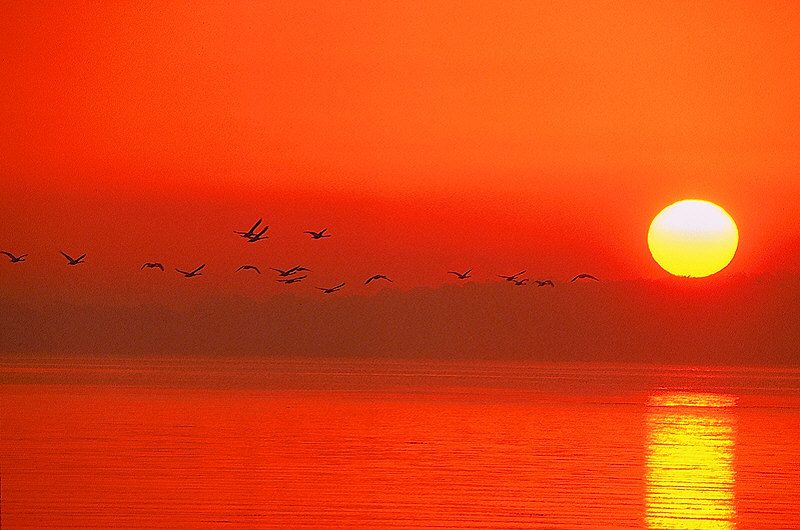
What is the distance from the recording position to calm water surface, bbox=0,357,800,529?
18281 millimetres

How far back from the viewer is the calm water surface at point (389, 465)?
1828 centimetres

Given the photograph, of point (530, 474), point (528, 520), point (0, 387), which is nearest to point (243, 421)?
point (530, 474)

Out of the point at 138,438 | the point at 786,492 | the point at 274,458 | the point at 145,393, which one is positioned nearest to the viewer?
the point at 786,492

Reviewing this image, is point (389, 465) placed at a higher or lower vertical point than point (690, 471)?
lower

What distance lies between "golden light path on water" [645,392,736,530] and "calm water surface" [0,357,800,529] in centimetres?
5

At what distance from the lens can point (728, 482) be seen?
2247 cm

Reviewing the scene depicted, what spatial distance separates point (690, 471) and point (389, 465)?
5.47 m

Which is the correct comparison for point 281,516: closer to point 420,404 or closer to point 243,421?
point 243,421

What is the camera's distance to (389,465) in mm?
24234

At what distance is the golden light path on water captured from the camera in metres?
18.3

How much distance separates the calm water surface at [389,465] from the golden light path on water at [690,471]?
5 centimetres

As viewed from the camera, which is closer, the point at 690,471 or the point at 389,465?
the point at 690,471

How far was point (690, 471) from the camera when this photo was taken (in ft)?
79.0

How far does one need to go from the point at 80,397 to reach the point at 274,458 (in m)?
24.6
